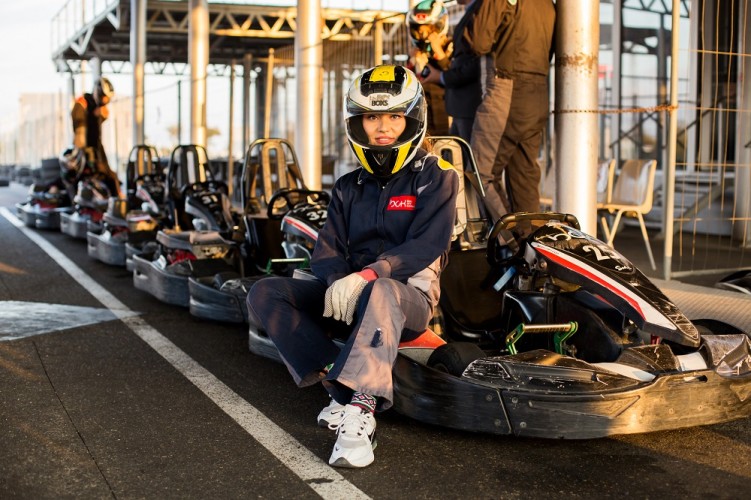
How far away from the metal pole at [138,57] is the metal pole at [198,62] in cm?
308

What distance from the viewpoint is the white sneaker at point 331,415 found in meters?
4.03

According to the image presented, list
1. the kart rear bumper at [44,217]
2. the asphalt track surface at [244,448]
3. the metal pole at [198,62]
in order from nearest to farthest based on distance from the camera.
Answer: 1. the asphalt track surface at [244,448]
2. the kart rear bumper at [44,217]
3. the metal pole at [198,62]

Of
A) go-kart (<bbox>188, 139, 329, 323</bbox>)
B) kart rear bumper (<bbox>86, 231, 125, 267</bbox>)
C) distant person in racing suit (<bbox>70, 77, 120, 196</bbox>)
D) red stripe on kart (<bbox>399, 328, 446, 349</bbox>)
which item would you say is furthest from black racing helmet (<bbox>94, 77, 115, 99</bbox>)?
red stripe on kart (<bbox>399, 328, 446, 349</bbox>)

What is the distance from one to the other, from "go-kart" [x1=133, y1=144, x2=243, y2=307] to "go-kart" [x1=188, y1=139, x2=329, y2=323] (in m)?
0.16

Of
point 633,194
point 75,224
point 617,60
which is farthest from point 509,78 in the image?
point 617,60

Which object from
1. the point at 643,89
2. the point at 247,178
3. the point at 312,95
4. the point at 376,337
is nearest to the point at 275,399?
the point at 376,337

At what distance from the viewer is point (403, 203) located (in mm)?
4465

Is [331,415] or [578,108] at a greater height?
[578,108]

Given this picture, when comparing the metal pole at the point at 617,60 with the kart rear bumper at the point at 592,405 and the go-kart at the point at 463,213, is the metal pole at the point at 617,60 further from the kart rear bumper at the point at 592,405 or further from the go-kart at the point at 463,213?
the kart rear bumper at the point at 592,405

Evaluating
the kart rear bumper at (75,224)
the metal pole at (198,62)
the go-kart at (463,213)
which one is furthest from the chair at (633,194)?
the metal pole at (198,62)

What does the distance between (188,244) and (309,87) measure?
4160 mm

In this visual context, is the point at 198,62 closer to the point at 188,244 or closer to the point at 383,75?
the point at 188,244

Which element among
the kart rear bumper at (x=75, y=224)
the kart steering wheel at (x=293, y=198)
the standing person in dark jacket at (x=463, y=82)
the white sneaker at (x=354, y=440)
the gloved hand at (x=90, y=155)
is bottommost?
the white sneaker at (x=354, y=440)

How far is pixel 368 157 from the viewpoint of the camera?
4.47 meters
